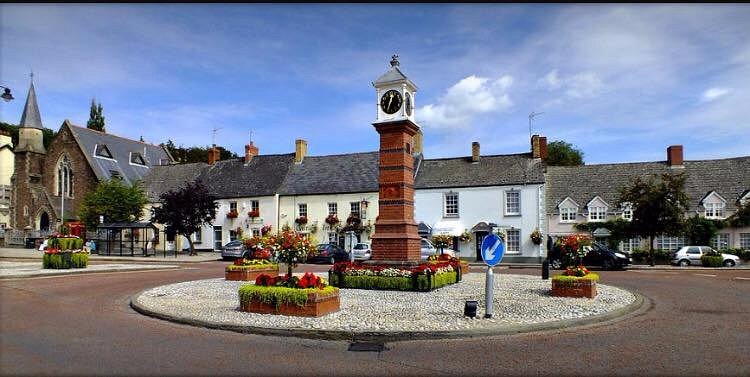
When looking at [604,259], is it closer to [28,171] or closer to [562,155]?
[562,155]

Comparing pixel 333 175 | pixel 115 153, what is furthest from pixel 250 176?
pixel 115 153

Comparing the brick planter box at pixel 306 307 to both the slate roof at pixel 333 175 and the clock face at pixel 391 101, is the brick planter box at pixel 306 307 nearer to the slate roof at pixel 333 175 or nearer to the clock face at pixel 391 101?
the clock face at pixel 391 101

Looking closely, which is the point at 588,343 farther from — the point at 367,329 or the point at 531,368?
the point at 367,329

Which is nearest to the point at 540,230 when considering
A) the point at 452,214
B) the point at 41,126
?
the point at 452,214

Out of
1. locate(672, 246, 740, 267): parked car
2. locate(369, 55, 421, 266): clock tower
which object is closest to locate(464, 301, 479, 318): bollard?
locate(369, 55, 421, 266): clock tower

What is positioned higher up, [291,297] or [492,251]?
[492,251]

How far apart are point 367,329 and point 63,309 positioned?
7153 millimetres

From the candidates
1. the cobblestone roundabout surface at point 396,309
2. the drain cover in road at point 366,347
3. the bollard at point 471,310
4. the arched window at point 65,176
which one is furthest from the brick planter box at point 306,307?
the arched window at point 65,176

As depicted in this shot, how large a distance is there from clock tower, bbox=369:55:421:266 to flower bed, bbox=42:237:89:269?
14173 mm

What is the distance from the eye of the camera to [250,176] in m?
52.0

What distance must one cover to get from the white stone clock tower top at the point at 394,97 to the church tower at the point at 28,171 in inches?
1927

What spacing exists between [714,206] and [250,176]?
36532 mm

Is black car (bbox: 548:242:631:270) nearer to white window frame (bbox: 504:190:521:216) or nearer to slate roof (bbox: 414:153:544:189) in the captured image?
white window frame (bbox: 504:190:521:216)

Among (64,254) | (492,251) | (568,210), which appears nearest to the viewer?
(492,251)
